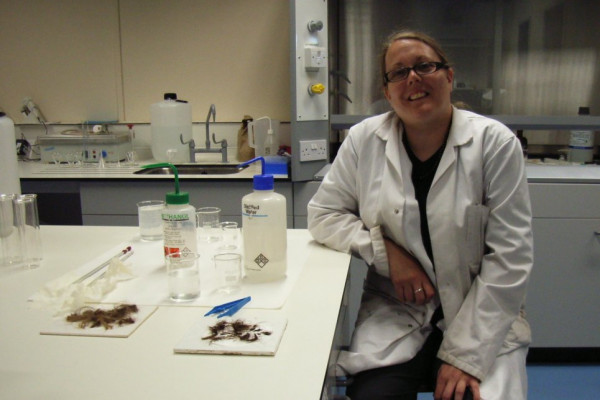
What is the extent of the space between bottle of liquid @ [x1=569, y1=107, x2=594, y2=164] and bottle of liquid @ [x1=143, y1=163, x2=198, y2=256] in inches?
97.5

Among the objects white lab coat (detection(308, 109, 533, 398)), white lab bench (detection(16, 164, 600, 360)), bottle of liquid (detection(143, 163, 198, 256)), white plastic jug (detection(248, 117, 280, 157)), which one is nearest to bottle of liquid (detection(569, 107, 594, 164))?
white lab bench (detection(16, 164, 600, 360))

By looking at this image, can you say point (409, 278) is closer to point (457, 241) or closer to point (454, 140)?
point (457, 241)

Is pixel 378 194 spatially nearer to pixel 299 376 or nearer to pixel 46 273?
pixel 299 376

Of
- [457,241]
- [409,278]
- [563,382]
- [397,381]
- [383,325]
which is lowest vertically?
[563,382]

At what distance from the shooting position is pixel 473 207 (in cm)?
132

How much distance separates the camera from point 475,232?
1.33 metres

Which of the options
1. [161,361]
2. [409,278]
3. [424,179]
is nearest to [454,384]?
[409,278]

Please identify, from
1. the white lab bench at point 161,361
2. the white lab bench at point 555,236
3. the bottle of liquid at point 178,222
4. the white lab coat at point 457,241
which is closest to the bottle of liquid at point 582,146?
the white lab bench at point 555,236

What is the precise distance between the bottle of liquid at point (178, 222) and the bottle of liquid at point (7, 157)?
0.39 m

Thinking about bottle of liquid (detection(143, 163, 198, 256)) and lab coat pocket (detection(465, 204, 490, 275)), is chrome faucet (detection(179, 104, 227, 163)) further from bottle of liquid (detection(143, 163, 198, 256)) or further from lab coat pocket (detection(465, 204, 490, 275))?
lab coat pocket (detection(465, 204, 490, 275))

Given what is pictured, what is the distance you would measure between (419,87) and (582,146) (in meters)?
1.96

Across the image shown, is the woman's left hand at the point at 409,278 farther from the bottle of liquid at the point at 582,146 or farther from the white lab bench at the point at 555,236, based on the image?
the bottle of liquid at the point at 582,146

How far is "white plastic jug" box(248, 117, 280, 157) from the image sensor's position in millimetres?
2969

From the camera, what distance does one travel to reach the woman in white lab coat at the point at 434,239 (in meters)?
1.28
